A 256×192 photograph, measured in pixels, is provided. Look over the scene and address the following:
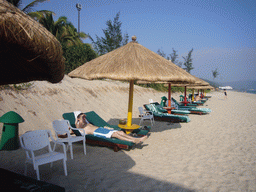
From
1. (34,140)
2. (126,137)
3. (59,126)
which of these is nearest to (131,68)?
(126,137)

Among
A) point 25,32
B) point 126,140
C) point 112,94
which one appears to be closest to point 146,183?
point 126,140

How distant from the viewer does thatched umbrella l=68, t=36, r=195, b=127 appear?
4438 millimetres

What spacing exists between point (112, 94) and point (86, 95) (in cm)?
267

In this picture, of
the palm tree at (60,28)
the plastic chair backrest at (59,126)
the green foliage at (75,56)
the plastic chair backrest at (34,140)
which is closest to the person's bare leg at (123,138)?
the plastic chair backrest at (59,126)

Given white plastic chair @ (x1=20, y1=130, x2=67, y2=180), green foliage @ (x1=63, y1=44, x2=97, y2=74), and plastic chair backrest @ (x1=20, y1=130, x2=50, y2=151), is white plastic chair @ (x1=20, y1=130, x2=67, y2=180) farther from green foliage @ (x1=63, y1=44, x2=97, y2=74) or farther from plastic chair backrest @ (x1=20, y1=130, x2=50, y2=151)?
green foliage @ (x1=63, y1=44, x2=97, y2=74)

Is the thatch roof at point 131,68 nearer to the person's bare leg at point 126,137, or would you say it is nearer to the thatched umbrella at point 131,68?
the thatched umbrella at point 131,68

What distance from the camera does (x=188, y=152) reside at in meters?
4.68

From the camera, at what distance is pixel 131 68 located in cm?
452

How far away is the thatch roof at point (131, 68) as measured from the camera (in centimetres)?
444

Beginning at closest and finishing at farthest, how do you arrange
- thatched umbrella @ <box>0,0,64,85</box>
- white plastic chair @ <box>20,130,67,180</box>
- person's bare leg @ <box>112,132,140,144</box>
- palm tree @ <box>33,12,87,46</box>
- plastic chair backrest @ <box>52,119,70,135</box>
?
thatched umbrella @ <box>0,0,64,85</box>, white plastic chair @ <box>20,130,67,180</box>, plastic chair backrest @ <box>52,119,70,135</box>, person's bare leg @ <box>112,132,140,144</box>, palm tree @ <box>33,12,87,46</box>

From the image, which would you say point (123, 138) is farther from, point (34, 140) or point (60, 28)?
point (60, 28)

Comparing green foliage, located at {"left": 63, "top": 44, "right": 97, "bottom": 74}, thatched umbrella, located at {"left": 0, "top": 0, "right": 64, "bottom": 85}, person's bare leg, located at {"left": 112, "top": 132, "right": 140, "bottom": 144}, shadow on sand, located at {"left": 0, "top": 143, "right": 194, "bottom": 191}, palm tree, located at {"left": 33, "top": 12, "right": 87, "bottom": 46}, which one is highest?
palm tree, located at {"left": 33, "top": 12, "right": 87, "bottom": 46}

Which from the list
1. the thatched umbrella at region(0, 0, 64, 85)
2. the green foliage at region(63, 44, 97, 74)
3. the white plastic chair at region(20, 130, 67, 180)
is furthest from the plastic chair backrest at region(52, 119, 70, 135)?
the green foliage at region(63, 44, 97, 74)

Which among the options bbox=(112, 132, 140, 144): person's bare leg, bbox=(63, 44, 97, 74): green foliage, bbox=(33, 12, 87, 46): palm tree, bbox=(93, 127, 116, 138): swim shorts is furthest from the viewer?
bbox=(33, 12, 87, 46): palm tree
